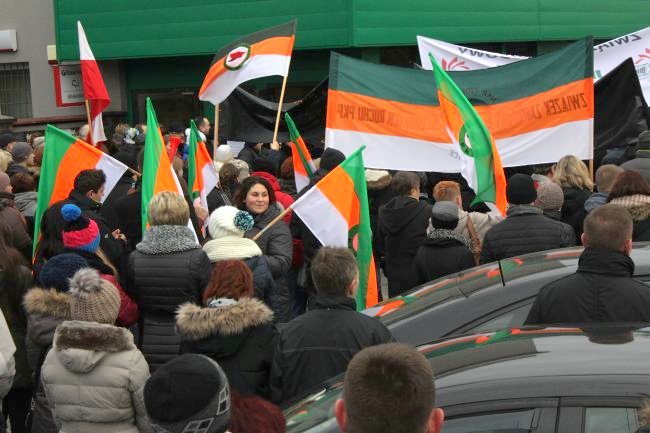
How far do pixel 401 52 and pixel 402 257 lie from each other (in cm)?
910

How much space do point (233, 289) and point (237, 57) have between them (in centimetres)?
679

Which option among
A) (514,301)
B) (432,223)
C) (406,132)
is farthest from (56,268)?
(406,132)

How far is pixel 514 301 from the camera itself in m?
5.22

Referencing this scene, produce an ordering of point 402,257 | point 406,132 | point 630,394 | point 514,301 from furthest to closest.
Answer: point 406,132, point 402,257, point 514,301, point 630,394

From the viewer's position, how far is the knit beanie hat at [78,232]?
255 inches

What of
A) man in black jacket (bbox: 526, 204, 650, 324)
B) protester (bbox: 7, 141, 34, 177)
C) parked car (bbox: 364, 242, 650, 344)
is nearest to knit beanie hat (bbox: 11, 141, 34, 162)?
protester (bbox: 7, 141, 34, 177)

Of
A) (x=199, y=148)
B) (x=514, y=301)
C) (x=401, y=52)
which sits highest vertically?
(x=401, y=52)

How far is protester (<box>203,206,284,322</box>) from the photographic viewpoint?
6.71m

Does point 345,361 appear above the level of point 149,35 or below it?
below

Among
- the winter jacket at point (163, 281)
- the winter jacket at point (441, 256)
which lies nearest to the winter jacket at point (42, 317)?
the winter jacket at point (163, 281)

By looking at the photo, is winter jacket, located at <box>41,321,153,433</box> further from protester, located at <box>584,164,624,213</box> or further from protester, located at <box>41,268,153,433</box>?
protester, located at <box>584,164,624,213</box>

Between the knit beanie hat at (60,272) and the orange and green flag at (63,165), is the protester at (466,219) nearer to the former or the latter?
the orange and green flag at (63,165)

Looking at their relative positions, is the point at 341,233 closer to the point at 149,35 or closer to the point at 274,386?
the point at 274,386

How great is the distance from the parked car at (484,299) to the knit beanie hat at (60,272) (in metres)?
1.69
